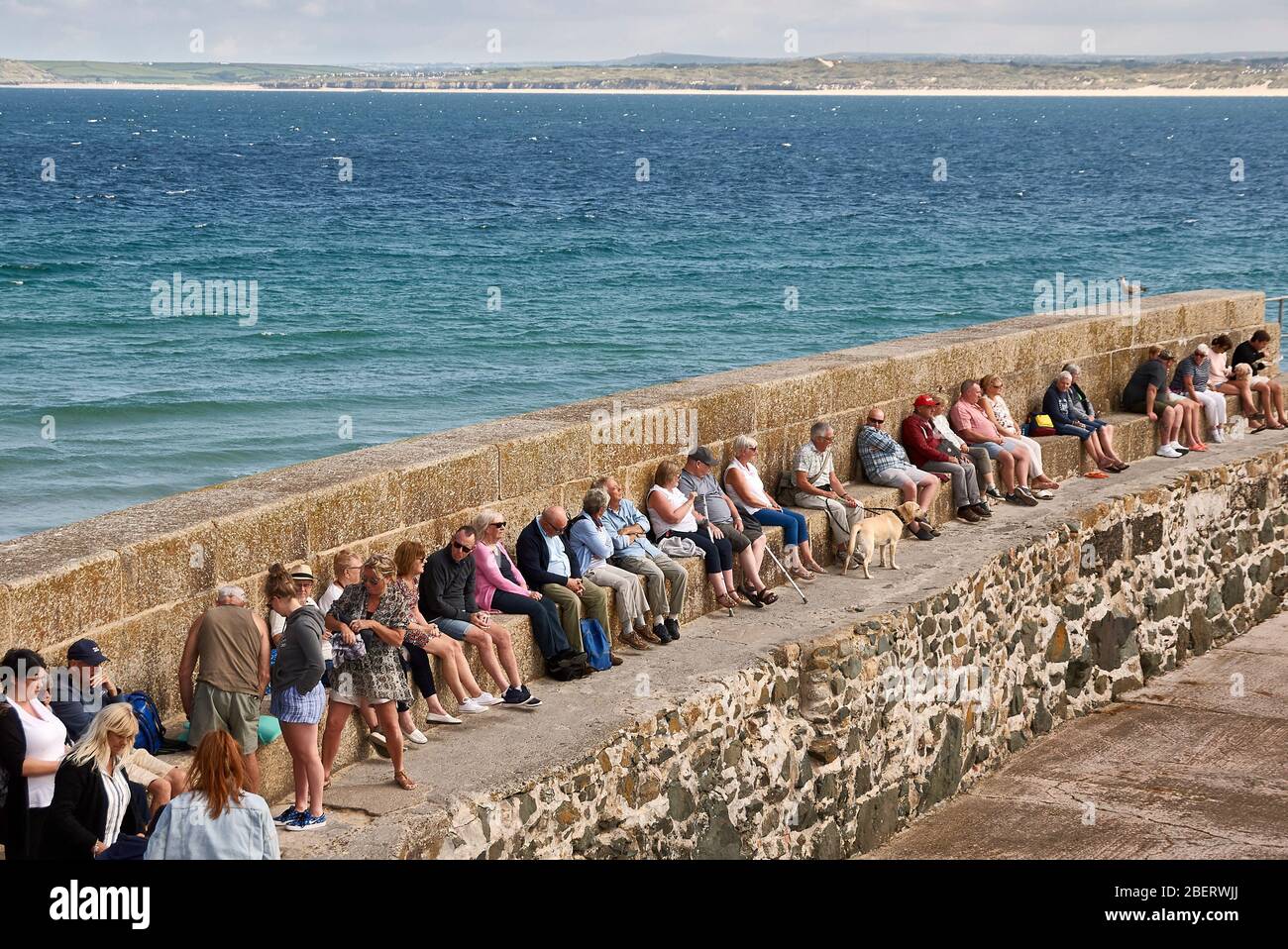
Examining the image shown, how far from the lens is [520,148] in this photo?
10050 cm

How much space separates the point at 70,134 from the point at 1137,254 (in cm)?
7578

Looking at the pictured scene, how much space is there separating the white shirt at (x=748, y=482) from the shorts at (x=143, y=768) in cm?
451

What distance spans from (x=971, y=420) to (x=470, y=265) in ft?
119

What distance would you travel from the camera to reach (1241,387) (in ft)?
47.8

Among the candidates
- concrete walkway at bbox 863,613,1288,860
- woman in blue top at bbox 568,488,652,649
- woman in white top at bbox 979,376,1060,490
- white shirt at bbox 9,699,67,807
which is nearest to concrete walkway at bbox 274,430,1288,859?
woman in blue top at bbox 568,488,652,649

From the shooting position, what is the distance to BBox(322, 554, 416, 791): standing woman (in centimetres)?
704

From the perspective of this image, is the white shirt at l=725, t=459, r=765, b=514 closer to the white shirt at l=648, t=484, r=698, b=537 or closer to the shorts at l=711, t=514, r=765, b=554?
the shorts at l=711, t=514, r=765, b=554

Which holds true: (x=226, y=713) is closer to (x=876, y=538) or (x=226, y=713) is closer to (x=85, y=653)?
(x=85, y=653)

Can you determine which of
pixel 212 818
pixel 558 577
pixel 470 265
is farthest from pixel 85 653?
pixel 470 265

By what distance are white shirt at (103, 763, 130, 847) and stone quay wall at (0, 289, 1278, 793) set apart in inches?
35.4

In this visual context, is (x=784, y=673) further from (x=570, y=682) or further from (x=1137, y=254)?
(x=1137, y=254)

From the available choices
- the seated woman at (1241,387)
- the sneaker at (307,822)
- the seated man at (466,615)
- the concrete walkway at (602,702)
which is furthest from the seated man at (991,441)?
the sneaker at (307,822)

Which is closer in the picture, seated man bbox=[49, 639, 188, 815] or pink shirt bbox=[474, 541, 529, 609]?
seated man bbox=[49, 639, 188, 815]

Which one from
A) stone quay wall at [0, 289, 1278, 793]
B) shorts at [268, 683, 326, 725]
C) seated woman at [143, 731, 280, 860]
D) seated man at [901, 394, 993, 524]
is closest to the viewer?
seated woman at [143, 731, 280, 860]
